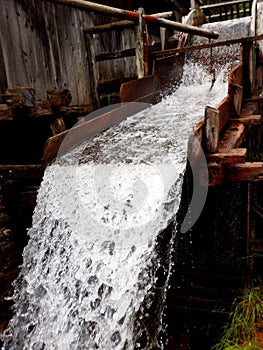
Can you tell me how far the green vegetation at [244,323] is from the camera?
3302 millimetres

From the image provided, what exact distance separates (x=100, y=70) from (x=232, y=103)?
392 centimetres

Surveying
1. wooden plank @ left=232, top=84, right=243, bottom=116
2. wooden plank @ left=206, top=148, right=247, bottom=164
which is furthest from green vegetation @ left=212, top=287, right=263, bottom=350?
wooden plank @ left=232, top=84, right=243, bottom=116

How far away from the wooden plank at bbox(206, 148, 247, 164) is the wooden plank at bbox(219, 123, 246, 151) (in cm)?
18

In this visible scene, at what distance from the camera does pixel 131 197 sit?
288cm

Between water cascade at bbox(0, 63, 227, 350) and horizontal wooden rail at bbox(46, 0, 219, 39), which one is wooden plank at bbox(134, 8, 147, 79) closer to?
horizontal wooden rail at bbox(46, 0, 219, 39)

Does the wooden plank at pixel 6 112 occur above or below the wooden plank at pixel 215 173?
above

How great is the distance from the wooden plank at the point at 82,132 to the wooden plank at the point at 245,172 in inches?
70.2

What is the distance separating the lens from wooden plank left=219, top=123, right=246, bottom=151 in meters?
3.02

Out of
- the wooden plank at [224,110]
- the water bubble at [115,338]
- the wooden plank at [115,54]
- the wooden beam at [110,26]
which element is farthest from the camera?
the wooden plank at [115,54]

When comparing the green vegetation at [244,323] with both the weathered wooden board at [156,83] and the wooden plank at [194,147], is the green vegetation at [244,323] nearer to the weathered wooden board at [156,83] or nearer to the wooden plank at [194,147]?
the wooden plank at [194,147]

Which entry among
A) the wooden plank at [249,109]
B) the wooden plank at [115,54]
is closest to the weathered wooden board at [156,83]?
the wooden plank at [115,54]

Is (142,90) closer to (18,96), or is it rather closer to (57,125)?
(57,125)

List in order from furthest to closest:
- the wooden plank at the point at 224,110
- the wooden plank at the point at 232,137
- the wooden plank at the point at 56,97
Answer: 1. the wooden plank at the point at 56,97
2. the wooden plank at the point at 224,110
3. the wooden plank at the point at 232,137

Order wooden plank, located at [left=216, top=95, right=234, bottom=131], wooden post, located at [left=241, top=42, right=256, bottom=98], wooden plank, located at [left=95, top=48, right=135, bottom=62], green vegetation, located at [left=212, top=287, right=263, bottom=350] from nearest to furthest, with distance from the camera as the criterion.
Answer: wooden plank, located at [left=216, top=95, right=234, bottom=131] < green vegetation, located at [left=212, top=287, right=263, bottom=350] < wooden post, located at [left=241, top=42, right=256, bottom=98] < wooden plank, located at [left=95, top=48, right=135, bottom=62]
